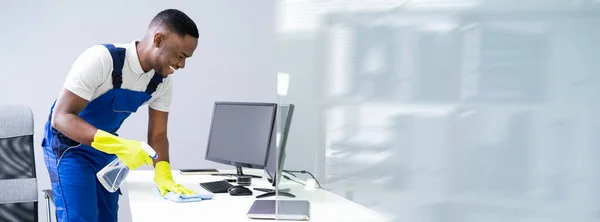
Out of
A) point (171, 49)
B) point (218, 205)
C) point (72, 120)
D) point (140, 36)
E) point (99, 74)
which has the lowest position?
point (218, 205)

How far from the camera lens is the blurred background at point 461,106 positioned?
1.19ft

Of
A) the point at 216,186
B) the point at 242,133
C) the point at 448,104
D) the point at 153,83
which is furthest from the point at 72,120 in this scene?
the point at 448,104

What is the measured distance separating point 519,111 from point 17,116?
7.24ft

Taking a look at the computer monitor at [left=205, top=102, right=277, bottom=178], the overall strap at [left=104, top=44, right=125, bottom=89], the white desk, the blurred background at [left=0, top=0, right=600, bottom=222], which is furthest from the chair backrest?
the blurred background at [left=0, top=0, right=600, bottom=222]

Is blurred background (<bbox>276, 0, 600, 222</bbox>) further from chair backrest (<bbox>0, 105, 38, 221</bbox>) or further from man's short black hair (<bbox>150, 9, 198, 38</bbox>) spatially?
chair backrest (<bbox>0, 105, 38, 221</bbox>)

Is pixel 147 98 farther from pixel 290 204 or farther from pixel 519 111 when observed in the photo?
pixel 519 111

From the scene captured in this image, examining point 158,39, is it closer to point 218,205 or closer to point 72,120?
point 72,120

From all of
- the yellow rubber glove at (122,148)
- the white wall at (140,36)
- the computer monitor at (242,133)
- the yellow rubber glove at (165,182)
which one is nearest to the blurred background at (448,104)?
the yellow rubber glove at (122,148)

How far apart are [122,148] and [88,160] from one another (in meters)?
0.20

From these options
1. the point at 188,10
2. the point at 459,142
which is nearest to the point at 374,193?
the point at 459,142

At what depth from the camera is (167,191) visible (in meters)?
2.11

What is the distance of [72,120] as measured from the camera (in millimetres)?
1820

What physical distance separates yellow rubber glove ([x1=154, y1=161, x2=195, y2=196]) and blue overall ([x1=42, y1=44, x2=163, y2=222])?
16 cm

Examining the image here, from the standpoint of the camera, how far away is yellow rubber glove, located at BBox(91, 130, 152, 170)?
1.82 metres
